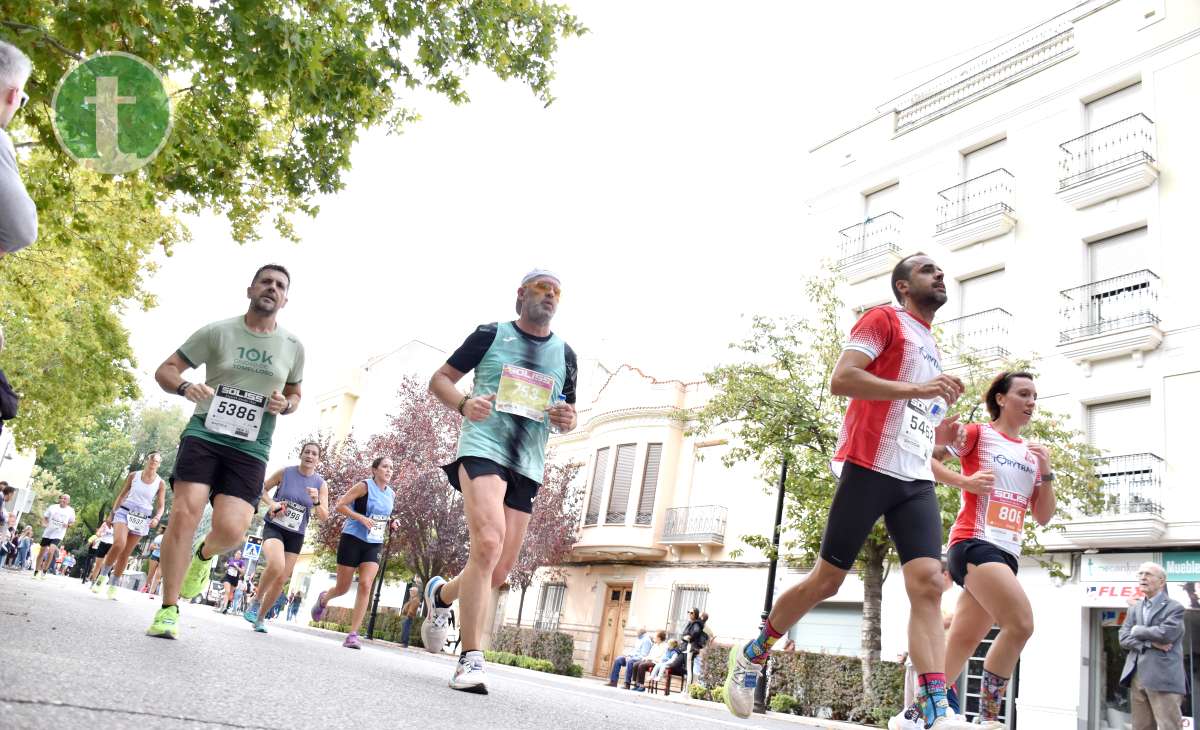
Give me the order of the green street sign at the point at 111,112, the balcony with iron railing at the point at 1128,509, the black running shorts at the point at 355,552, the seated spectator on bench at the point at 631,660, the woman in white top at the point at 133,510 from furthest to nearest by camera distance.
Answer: the seated spectator on bench at the point at 631,660, the balcony with iron railing at the point at 1128,509, the woman in white top at the point at 133,510, the black running shorts at the point at 355,552, the green street sign at the point at 111,112

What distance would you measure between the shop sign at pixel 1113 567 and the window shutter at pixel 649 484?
14.1 m

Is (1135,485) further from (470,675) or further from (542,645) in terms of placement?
(470,675)

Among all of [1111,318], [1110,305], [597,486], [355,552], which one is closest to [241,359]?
[355,552]

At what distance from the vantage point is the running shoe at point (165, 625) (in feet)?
17.5

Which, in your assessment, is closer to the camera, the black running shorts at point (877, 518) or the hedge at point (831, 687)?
the black running shorts at point (877, 518)

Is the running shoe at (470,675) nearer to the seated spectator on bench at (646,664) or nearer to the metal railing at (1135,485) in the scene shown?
the metal railing at (1135,485)

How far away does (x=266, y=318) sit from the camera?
605 centimetres

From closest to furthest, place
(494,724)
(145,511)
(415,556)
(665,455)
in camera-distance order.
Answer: (494,724)
(145,511)
(415,556)
(665,455)

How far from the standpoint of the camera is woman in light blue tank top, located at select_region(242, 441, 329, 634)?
10.1 metres

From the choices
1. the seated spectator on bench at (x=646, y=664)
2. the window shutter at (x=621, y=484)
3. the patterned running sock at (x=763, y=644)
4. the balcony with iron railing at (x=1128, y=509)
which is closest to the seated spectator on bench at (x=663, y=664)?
the seated spectator on bench at (x=646, y=664)

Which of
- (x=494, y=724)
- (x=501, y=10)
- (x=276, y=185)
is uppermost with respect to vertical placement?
(x=501, y=10)

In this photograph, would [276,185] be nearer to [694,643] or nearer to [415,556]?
[694,643]

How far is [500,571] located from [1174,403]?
1843cm

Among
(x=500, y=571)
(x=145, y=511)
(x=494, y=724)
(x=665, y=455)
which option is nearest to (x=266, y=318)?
(x=500, y=571)
